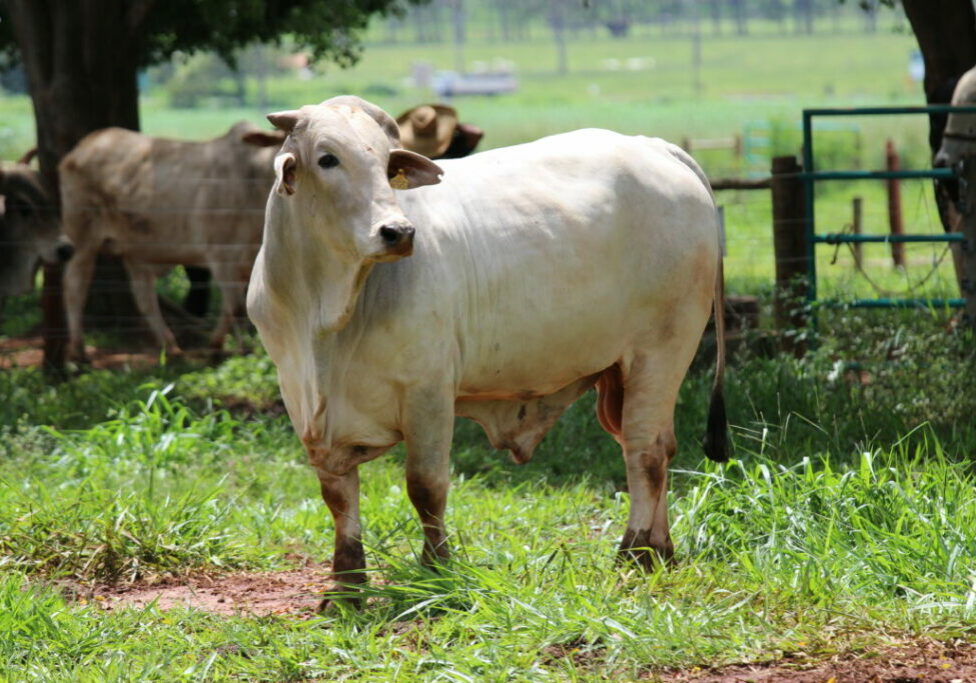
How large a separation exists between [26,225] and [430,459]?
5716mm

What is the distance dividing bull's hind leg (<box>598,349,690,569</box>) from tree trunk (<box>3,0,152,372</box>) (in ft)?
22.2

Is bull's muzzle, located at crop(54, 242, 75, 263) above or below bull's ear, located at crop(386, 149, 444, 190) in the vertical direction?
below

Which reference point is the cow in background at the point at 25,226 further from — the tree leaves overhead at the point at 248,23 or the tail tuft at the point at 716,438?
the tail tuft at the point at 716,438

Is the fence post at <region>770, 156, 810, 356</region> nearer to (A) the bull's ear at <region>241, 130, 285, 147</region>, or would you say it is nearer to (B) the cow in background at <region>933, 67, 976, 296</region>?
(B) the cow in background at <region>933, 67, 976, 296</region>

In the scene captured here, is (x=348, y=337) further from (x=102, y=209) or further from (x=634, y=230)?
(x=102, y=209)

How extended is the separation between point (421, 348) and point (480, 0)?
176 m

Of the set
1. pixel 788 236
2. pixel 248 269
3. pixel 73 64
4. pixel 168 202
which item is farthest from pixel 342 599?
pixel 73 64

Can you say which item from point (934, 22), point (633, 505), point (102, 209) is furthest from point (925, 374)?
point (102, 209)

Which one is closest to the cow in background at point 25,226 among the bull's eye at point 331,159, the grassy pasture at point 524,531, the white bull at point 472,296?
the grassy pasture at point 524,531

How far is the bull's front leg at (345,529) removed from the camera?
4.91 m

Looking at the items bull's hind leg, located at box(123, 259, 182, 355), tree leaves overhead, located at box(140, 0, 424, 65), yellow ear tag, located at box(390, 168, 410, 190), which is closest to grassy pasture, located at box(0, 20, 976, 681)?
bull's hind leg, located at box(123, 259, 182, 355)

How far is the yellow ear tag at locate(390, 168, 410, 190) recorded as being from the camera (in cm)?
463

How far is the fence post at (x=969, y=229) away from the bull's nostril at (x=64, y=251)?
5607 millimetres

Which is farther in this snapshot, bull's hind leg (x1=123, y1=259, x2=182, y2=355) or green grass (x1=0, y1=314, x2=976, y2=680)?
bull's hind leg (x1=123, y1=259, x2=182, y2=355)
